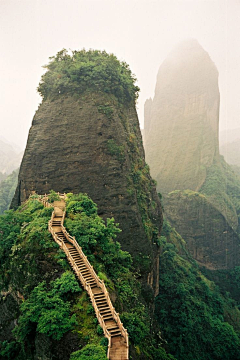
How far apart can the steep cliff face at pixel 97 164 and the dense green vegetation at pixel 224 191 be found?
126 ft

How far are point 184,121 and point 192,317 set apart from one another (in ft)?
201

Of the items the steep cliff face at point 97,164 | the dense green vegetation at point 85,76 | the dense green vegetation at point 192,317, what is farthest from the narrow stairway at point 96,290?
the dense green vegetation at point 192,317

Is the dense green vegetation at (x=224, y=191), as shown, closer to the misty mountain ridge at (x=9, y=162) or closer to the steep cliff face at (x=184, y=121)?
the steep cliff face at (x=184, y=121)

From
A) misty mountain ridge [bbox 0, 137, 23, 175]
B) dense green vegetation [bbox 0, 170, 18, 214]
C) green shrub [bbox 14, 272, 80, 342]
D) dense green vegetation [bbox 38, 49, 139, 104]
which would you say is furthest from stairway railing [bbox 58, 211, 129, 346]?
misty mountain ridge [bbox 0, 137, 23, 175]

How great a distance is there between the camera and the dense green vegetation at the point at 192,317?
92.0ft

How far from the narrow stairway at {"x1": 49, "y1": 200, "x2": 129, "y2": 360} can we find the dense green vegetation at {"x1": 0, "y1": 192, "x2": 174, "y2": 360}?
1.11 ft

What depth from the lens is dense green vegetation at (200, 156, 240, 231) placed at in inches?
2347

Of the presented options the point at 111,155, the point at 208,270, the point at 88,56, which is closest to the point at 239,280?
the point at 208,270

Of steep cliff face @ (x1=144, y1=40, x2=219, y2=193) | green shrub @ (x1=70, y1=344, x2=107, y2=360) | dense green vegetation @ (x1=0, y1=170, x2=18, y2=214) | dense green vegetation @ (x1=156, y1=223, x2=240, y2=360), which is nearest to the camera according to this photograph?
green shrub @ (x1=70, y1=344, x2=107, y2=360)

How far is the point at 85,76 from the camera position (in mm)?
25594

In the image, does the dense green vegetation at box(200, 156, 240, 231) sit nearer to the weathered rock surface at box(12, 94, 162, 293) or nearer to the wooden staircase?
the weathered rock surface at box(12, 94, 162, 293)

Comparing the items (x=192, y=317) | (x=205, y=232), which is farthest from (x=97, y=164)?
(x=205, y=232)

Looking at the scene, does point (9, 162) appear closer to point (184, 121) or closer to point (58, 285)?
point (184, 121)

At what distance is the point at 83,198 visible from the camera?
1922 cm
